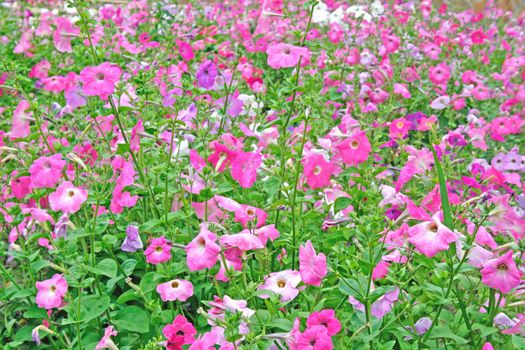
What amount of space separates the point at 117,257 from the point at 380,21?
11.1 feet

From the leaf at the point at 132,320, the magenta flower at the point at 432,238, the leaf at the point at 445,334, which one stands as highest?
the magenta flower at the point at 432,238

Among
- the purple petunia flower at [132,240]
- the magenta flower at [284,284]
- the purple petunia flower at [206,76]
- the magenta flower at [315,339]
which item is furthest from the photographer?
the purple petunia flower at [206,76]

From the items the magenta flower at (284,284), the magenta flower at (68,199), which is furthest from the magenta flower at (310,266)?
the magenta flower at (68,199)

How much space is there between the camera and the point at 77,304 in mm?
Answer: 2033

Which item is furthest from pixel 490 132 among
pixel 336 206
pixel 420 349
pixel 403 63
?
pixel 420 349

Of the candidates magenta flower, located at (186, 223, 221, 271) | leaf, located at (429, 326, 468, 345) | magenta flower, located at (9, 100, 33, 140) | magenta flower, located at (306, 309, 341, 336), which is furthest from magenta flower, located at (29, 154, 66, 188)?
leaf, located at (429, 326, 468, 345)

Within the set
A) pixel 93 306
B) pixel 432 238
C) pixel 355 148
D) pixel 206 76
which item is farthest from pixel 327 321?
pixel 206 76

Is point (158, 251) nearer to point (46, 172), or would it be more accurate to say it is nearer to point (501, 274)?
point (46, 172)

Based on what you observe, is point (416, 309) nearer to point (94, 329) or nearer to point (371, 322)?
point (371, 322)

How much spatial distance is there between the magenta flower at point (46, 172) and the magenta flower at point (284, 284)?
796 mm

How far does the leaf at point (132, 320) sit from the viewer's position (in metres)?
2.03

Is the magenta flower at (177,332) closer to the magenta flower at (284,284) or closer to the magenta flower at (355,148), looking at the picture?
the magenta flower at (284,284)

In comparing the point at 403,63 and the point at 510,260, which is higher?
the point at 510,260

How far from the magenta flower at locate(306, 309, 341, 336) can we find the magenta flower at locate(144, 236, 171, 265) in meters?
0.55
